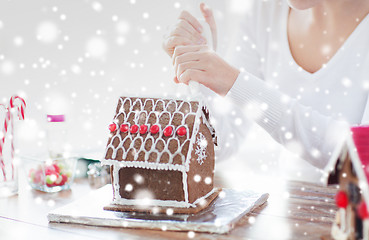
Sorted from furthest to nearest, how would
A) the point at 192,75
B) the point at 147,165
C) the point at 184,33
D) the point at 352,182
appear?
the point at 184,33 < the point at 192,75 < the point at 147,165 < the point at 352,182

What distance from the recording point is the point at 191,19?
1251 mm

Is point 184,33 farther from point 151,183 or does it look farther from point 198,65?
point 151,183

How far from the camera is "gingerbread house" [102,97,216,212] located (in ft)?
2.86

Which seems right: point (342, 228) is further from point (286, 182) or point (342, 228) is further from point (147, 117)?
point (286, 182)

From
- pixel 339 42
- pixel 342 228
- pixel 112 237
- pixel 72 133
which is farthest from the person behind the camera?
pixel 72 133

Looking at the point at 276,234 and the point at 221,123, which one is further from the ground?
the point at 221,123

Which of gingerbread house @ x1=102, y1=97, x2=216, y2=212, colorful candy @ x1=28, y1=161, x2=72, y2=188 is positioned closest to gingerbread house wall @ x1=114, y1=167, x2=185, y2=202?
gingerbread house @ x1=102, y1=97, x2=216, y2=212

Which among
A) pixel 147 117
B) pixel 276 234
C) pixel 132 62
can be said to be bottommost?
pixel 276 234

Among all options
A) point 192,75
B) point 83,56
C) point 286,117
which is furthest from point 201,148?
point 83,56

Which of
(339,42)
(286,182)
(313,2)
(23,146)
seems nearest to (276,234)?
(286,182)

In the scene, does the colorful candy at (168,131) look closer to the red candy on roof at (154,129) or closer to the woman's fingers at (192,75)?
the red candy on roof at (154,129)

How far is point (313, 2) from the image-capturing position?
1.27 metres

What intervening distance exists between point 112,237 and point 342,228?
40 cm

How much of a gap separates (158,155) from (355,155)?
0.41 metres
